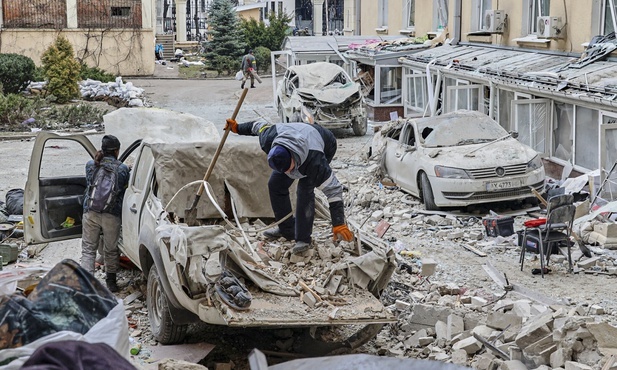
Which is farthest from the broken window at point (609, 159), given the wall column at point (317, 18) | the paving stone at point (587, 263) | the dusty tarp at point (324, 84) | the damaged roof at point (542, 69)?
the wall column at point (317, 18)

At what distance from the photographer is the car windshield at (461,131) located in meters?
14.9

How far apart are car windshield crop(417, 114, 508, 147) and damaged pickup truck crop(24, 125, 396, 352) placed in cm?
634

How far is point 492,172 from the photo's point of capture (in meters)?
13.8

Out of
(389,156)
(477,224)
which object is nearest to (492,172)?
(477,224)

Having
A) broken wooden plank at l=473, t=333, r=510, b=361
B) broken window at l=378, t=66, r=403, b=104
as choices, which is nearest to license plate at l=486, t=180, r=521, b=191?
broken wooden plank at l=473, t=333, r=510, b=361

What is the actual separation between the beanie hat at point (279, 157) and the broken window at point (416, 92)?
681 inches

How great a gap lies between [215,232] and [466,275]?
4616mm

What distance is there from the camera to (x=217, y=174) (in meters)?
9.14

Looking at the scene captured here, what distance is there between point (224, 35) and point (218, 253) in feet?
137

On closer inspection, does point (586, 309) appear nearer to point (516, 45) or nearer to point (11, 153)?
point (516, 45)

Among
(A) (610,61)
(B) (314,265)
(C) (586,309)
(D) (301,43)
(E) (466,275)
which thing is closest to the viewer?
(B) (314,265)

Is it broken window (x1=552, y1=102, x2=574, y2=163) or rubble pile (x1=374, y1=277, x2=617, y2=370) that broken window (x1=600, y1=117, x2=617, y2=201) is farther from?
rubble pile (x1=374, y1=277, x2=617, y2=370)

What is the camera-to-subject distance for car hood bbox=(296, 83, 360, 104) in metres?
23.7

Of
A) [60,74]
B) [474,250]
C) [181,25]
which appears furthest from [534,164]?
[181,25]
